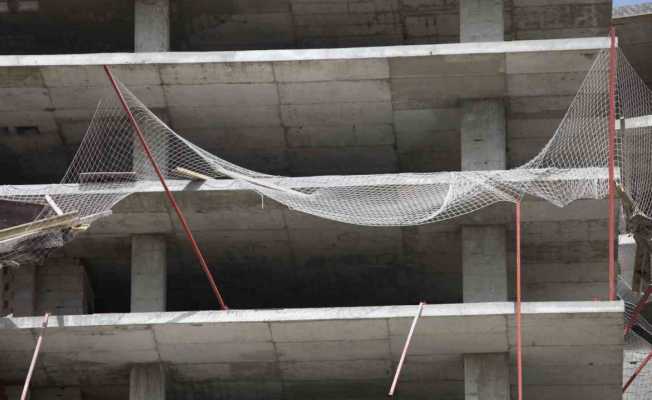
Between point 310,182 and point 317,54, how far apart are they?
2.16m

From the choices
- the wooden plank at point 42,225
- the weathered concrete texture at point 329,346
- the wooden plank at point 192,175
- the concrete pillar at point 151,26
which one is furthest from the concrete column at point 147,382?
the concrete pillar at point 151,26

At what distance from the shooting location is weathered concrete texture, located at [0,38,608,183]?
99.1ft

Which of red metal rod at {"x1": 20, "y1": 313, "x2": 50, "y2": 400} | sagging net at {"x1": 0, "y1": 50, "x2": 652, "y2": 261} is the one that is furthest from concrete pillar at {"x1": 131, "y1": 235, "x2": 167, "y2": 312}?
red metal rod at {"x1": 20, "y1": 313, "x2": 50, "y2": 400}

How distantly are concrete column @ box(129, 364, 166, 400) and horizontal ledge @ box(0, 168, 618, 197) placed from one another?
8.78ft

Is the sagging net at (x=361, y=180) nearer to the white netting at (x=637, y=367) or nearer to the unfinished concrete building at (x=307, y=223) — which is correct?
the unfinished concrete building at (x=307, y=223)

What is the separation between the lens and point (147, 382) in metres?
29.2

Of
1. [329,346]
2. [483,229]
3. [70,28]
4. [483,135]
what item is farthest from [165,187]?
[70,28]

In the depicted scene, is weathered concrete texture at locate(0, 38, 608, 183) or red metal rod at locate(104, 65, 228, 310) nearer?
red metal rod at locate(104, 65, 228, 310)

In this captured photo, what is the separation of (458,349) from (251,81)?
17.8ft

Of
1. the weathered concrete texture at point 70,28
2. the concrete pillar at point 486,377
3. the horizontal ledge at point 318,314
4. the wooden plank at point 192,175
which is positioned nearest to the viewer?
the horizontal ledge at point 318,314

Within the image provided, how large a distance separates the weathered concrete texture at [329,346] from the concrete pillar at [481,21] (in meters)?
5.33

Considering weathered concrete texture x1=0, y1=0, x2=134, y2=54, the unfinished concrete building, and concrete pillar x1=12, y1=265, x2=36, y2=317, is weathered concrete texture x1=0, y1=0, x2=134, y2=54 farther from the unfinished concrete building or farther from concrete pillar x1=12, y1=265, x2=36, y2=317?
concrete pillar x1=12, y1=265, x2=36, y2=317

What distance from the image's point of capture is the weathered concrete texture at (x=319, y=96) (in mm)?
30203

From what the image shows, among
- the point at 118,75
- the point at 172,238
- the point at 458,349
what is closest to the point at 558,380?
the point at 458,349
